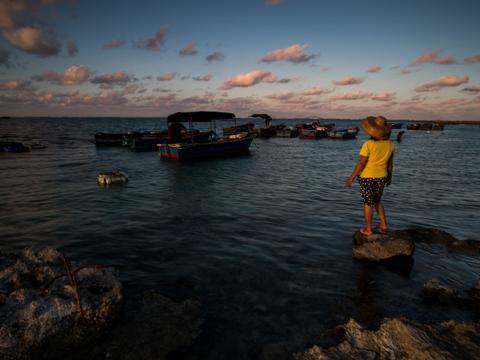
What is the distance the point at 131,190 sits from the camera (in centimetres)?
1433

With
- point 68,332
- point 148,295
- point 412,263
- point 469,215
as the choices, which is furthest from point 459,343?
point 469,215

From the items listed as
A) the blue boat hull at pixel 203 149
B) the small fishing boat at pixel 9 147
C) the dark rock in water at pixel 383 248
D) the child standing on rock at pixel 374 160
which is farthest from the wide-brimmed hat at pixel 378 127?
the small fishing boat at pixel 9 147

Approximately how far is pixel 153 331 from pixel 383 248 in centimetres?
486

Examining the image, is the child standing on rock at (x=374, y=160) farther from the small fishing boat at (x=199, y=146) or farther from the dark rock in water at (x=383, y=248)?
the small fishing boat at (x=199, y=146)

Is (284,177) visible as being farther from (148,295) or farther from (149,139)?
(149,139)

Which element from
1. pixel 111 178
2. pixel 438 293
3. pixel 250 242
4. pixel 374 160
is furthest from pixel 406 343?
pixel 111 178

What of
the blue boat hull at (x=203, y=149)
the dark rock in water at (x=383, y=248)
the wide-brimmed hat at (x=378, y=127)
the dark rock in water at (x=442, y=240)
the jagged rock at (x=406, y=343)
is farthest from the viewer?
the blue boat hull at (x=203, y=149)

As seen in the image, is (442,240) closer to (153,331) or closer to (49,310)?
(153,331)

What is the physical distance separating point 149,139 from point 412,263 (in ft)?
107

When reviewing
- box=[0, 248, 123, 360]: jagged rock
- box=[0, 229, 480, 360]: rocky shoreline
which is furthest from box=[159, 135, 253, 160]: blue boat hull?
box=[0, 248, 123, 360]: jagged rock

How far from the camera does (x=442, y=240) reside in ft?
24.4

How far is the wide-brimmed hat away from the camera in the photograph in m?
6.00

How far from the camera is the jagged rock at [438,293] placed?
4918 millimetres

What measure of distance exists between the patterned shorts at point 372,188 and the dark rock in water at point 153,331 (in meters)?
4.15
